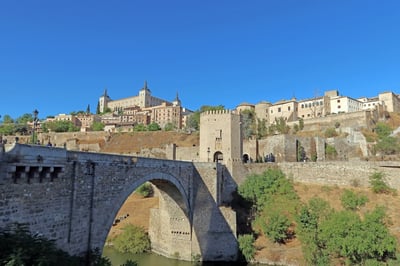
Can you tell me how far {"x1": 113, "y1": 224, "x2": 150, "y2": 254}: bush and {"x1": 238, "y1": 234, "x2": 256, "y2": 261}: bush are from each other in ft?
25.3

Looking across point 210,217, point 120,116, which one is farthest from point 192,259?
point 120,116

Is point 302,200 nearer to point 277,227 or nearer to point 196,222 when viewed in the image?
point 277,227

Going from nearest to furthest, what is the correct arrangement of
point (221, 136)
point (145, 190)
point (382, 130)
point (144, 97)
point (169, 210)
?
1. point (169, 210)
2. point (221, 136)
3. point (145, 190)
4. point (382, 130)
5. point (144, 97)

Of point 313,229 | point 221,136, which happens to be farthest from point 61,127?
point 313,229

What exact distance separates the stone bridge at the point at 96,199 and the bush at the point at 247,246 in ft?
1.96

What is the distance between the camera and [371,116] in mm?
53844

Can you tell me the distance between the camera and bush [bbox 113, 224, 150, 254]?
79.2ft

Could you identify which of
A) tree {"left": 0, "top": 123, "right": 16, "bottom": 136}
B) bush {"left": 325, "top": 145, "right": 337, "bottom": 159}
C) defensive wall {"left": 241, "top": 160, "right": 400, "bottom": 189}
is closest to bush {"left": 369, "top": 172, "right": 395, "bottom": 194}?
defensive wall {"left": 241, "top": 160, "right": 400, "bottom": 189}

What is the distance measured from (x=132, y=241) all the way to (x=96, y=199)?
1362 cm

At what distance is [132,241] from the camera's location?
24297 millimetres

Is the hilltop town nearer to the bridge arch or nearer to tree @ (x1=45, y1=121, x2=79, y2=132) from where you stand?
tree @ (x1=45, y1=121, x2=79, y2=132)

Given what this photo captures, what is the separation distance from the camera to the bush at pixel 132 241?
24.1m

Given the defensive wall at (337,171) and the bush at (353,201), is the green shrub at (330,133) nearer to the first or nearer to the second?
the defensive wall at (337,171)

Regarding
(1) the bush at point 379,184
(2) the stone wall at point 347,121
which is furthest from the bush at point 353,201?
(2) the stone wall at point 347,121
